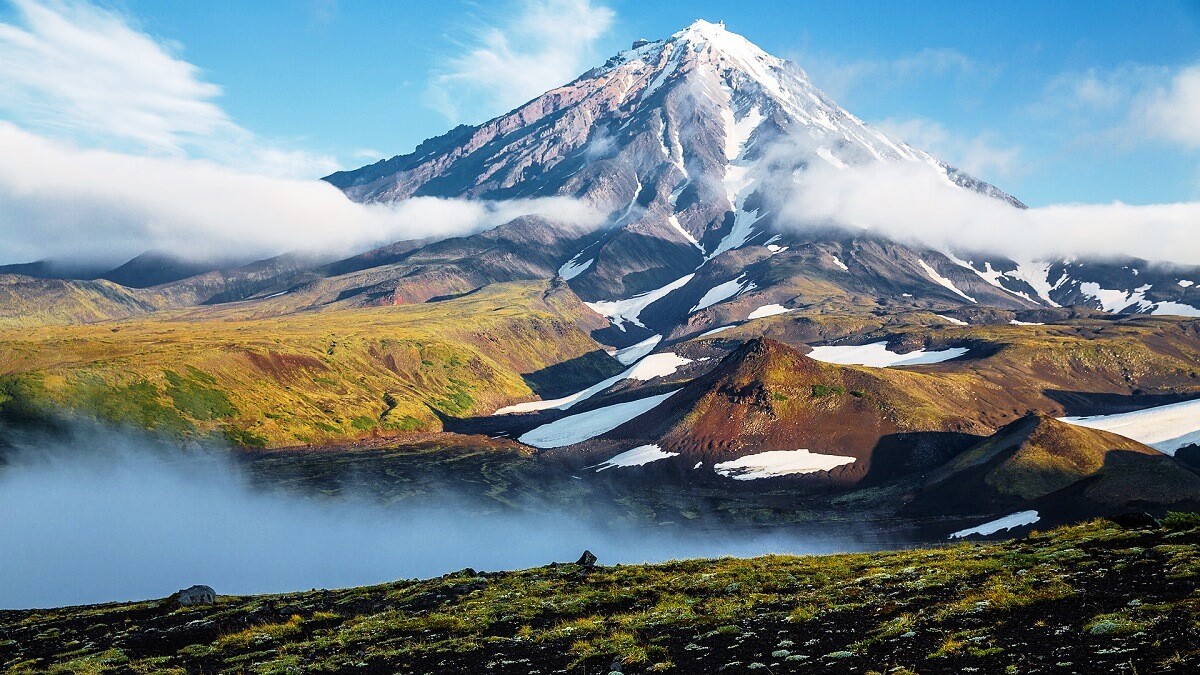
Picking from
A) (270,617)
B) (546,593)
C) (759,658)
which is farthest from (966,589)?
(270,617)

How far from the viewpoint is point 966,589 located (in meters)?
28.2

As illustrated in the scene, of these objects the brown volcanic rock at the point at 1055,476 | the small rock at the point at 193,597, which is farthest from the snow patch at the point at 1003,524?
the small rock at the point at 193,597

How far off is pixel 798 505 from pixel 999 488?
42.1m

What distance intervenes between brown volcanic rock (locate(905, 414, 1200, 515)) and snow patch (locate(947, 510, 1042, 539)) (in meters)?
4.43

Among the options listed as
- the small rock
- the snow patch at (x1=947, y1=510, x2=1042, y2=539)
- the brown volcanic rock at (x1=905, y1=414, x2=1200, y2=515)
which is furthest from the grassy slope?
the brown volcanic rock at (x1=905, y1=414, x2=1200, y2=515)

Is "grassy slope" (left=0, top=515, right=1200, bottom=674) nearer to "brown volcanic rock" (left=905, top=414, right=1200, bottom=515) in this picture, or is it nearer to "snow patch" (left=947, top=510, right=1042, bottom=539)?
"snow patch" (left=947, top=510, right=1042, bottom=539)

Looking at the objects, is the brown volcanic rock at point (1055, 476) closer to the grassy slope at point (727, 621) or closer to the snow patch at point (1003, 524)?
the snow patch at point (1003, 524)

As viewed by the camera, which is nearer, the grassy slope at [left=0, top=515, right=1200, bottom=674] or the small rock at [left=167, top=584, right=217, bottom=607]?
the grassy slope at [left=0, top=515, right=1200, bottom=674]

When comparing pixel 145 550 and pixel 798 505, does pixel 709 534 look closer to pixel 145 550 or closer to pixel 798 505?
pixel 798 505

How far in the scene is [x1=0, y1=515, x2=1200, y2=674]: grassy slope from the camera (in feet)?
69.3

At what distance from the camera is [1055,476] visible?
15750cm

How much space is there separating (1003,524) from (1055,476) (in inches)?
884

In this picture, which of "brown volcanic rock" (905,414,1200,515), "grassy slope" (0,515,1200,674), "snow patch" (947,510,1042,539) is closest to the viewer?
"grassy slope" (0,515,1200,674)

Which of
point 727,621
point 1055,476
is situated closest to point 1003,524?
point 1055,476
